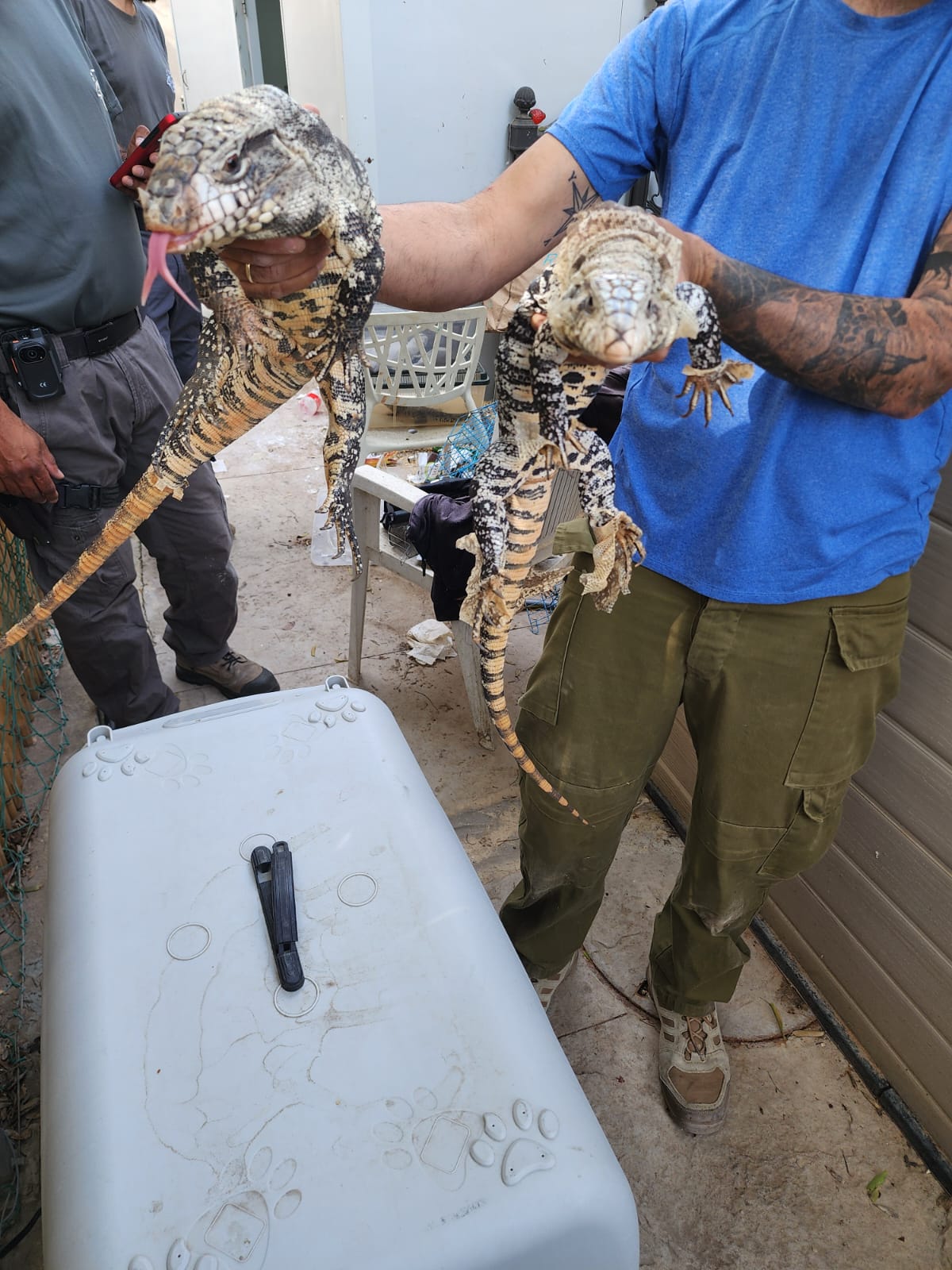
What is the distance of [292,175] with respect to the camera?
3.15ft

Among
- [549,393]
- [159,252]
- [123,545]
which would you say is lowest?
[123,545]

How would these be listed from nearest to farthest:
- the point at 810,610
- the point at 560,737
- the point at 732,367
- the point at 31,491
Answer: the point at 732,367 < the point at 810,610 < the point at 560,737 < the point at 31,491

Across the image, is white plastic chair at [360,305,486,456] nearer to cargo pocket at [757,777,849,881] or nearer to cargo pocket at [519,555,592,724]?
cargo pocket at [519,555,592,724]

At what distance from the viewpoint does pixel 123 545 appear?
288cm

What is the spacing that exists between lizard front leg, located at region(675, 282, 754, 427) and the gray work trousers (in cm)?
224

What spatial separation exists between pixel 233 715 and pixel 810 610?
62.7 inches

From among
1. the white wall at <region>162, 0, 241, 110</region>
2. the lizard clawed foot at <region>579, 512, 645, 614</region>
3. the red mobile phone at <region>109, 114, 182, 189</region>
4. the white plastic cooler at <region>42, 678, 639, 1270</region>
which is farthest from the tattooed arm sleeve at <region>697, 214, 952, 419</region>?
the white wall at <region>162, 0, 241, 110</region>

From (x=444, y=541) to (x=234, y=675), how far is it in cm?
150

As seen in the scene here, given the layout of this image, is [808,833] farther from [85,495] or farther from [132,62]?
[132,62]

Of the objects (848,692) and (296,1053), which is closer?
(296,1053)

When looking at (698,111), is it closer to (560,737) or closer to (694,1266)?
(560,737)

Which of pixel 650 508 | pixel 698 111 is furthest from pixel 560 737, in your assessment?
pixel 698 111

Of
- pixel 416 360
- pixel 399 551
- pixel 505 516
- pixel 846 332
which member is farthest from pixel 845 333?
pixel 416 360

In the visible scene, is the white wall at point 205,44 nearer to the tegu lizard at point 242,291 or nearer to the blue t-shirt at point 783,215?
the blue t-shirt at point 783,215
